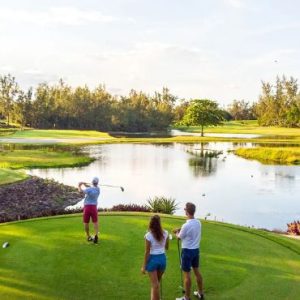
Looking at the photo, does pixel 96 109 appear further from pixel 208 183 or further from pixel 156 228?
pixel 156 228

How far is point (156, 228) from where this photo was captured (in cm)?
960

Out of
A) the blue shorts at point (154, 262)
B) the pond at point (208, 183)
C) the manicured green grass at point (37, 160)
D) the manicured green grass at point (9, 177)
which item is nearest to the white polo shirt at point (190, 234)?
the blue shorts at point (154, 262)

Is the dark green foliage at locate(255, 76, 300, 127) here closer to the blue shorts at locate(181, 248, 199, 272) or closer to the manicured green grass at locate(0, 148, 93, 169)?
the manicured green grass at locate(0, 148, 93, 169)

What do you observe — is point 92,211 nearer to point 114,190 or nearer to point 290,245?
point 290,245

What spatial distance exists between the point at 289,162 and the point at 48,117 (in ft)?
340

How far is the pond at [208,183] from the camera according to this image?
29.8 m

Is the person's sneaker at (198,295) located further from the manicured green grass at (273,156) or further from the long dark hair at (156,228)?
the manicured green grass at (273,156)

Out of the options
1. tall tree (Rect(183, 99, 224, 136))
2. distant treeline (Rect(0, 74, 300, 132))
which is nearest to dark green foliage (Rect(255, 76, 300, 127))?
distant treeline (Rect(0, 74, 300, 132))

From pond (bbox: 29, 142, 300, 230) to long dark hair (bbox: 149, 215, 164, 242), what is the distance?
1757 cm

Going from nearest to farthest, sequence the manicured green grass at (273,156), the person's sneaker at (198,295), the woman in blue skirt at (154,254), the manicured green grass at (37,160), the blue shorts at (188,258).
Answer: the woman in blue skirt at (154,254) → the blue shorts at (188,258) → the person's sneaker at (198,295) → the manicured green grass at (37,160) → the manicured green grass at (273,156)

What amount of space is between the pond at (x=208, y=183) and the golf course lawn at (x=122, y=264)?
12.2 metres

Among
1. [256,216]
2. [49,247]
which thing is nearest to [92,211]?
[49,247]

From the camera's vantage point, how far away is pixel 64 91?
558 feet

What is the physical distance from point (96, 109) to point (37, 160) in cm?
10683
